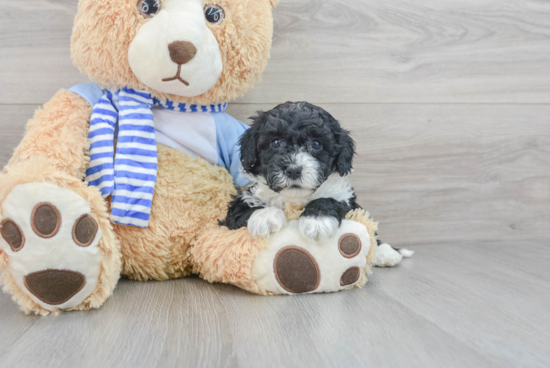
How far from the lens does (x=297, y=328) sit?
0.91 m

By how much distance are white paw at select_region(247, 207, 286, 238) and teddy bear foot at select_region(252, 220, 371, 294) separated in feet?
0.06

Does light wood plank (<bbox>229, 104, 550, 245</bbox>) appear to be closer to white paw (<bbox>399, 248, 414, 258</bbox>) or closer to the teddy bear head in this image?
white paw (<bbox>399, 248, 414, 258</bbox>)

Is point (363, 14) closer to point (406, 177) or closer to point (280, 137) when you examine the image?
point (406, 177)

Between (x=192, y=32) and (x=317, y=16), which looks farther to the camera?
(x=317, y=16)

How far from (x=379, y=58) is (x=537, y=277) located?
3.00 ft

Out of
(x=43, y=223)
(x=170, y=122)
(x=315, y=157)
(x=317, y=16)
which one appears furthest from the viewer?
(x=317, y=16)

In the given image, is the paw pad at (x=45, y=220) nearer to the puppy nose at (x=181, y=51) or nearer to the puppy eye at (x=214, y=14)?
the puppy nose at (x=181, y=51)

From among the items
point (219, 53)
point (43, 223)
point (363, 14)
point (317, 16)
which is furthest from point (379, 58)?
point (43, 223)

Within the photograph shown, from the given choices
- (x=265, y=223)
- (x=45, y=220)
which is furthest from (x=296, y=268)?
(x=45, y=220)

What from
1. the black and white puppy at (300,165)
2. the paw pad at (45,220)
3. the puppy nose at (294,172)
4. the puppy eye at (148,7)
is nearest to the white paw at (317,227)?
the black and white puppy at (300,165)

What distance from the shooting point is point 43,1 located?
149 centimetres

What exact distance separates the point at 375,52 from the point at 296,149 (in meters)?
0.82

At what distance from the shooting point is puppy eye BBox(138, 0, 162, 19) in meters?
1.17

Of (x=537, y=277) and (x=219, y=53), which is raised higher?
(x=219, y=53)
